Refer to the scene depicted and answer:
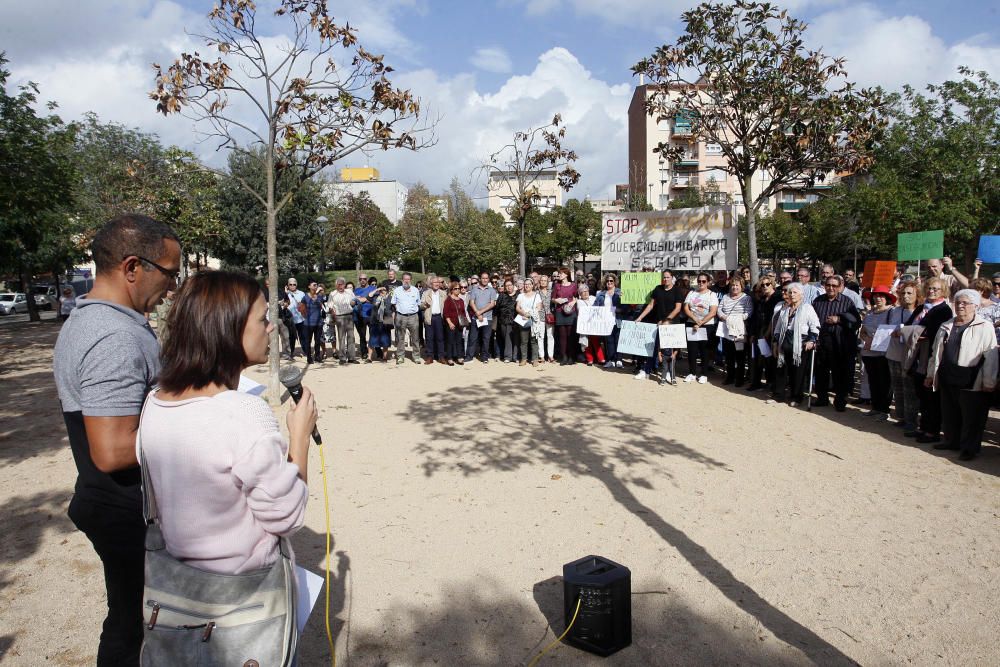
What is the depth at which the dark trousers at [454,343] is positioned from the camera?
13.5 metres

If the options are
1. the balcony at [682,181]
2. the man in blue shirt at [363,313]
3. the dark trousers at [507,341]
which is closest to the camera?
the dark trousers at [507,341]

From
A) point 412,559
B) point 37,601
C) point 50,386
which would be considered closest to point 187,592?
point 412,559

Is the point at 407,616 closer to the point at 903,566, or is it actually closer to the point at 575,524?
the point at 575,524

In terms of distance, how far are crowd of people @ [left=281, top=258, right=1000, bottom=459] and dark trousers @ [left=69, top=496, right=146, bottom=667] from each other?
24.0 ft

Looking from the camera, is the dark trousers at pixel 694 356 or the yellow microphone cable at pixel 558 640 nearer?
the yellow microphone cable at pixel 558 640

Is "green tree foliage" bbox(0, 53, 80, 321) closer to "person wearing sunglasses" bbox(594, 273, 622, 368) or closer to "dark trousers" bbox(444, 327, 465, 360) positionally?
"dark trousers" bbox(444, 327, 465, 360)

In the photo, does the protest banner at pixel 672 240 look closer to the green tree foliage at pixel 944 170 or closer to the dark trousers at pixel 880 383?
the dark trousers at pixel 880 383

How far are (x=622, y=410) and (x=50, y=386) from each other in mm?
10589

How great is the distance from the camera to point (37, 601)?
3.98 m

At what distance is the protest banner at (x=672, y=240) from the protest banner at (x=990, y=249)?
413cm

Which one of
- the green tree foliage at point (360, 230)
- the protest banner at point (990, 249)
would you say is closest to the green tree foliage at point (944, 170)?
the protest banner at point (990, 249)

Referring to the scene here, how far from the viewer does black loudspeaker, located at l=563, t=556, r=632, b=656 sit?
335 centimetres

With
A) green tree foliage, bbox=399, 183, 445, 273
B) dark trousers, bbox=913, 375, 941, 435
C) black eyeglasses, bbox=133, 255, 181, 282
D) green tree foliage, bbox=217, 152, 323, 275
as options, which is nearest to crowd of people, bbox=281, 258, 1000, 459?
dark trousers, bbox=913, 375, 941, 435

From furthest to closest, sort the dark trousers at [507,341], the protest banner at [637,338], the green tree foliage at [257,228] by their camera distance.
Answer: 1. the green tree foliage at [257,228]
2. the dark trousers at [507,341]
3. the protest banner at [637,338]
